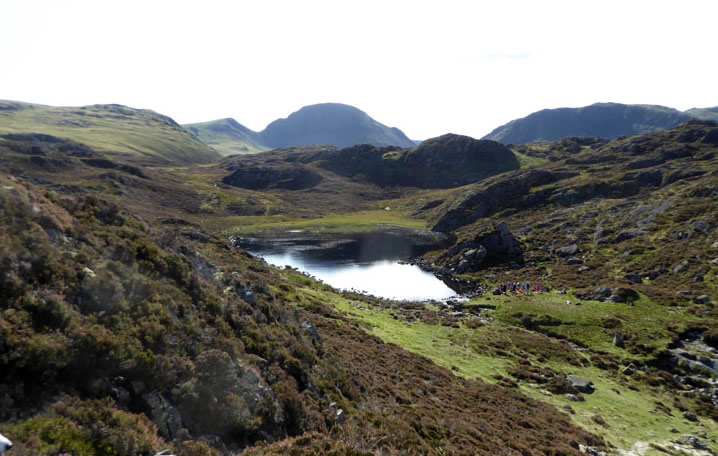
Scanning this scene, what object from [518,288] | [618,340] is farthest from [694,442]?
[518,288]

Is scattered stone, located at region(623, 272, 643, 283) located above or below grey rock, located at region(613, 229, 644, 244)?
below

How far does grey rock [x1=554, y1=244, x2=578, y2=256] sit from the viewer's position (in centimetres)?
7956

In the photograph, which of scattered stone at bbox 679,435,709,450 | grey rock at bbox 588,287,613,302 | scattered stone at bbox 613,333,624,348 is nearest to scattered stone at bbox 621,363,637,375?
scattered stone at bbox 613,333,624,348

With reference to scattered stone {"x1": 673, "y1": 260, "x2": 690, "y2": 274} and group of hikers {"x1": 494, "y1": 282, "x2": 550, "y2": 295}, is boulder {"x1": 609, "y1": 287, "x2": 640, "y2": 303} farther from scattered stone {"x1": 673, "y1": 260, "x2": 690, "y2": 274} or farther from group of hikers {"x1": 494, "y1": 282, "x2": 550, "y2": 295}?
scattered stone {"x1": 673, "y1": 260, "x2": 690, "y2": 274}

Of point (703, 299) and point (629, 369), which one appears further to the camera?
point (703, 299)

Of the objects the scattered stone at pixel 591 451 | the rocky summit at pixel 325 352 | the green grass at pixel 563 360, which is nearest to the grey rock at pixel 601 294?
the rocky summit at pixel 325 352

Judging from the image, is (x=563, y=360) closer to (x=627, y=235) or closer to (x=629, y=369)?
(x=629, y=369)

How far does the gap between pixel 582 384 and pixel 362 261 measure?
73744 millimetres

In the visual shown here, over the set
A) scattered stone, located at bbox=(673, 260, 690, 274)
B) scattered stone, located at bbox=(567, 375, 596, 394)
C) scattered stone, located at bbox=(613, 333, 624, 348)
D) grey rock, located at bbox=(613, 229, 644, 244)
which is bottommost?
scattered stone, located at bbox=(567, 375, 596, 394)

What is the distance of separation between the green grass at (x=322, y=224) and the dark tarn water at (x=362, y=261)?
15145mm

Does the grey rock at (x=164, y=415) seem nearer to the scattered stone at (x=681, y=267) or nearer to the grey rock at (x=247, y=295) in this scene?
the grey rock at (x=247, y=295)

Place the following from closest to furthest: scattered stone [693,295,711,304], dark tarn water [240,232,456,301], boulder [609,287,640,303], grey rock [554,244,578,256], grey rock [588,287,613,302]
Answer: scattered stone [693,295,711,304] < boulder [609,287,640,303] < grey rock [588,287,613,302] < dark tarn water [240,232,456,301] < grey rock [554,244,578,256]

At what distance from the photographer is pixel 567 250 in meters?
81.2

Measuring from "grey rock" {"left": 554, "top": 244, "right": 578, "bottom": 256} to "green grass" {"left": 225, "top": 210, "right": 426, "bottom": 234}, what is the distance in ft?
262
